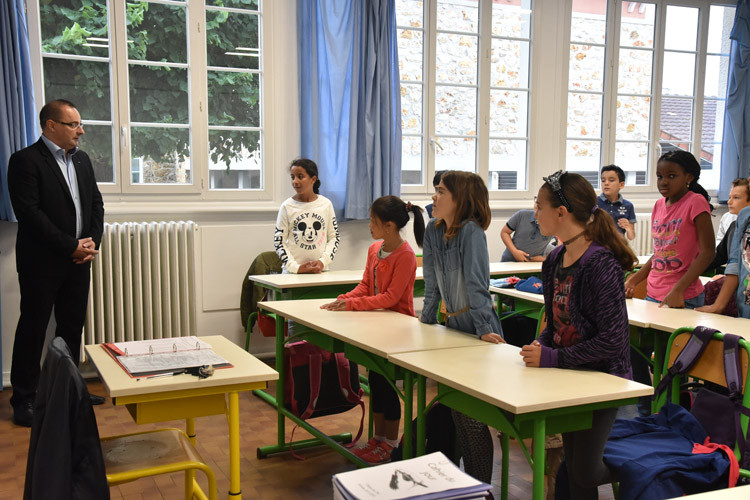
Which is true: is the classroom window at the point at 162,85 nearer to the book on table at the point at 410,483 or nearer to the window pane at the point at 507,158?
the window pane at the point at 507,158

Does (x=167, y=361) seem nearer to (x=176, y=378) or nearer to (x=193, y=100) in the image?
(x=176, y=378)

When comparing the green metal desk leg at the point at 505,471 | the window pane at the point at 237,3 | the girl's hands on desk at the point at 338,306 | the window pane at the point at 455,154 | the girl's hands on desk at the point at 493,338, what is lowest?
the green metal desk leg at the point at 505,471

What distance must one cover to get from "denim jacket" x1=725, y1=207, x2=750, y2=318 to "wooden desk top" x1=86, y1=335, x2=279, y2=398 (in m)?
2.05

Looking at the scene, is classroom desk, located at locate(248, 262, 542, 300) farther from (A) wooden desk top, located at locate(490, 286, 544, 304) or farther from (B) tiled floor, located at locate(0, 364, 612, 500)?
(B) tiled floor, located at locate(0, 364, 612, 500)

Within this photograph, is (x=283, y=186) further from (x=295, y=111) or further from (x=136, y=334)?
(x=136, y=334)

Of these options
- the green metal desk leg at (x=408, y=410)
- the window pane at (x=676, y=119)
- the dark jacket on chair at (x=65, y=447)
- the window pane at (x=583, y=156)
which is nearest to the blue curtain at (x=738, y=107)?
the window pane at (x=676, y=119)

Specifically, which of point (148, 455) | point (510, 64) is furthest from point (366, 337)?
point (510, 64)

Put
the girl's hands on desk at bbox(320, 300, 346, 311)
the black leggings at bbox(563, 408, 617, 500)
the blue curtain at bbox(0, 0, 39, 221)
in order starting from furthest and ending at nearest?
the blue curtain at bbox(0, 0, 39, 221), the girl's hands on desk at bbox(320, 300, 346, 311), the black leggings at bbox(563, 408, 617, 500)

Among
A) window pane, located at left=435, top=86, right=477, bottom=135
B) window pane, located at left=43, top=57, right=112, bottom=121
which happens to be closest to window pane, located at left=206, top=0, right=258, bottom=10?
window pane, located at left=43, top=57, right=112, bottom=121

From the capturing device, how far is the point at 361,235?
5484mm

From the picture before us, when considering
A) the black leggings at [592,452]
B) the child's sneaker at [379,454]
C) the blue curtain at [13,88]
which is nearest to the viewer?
the black leggings at [592,452]

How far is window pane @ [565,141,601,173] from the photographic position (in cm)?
638

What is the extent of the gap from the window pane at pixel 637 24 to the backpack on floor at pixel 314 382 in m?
4.54

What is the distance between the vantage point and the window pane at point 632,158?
6570 millimetres
